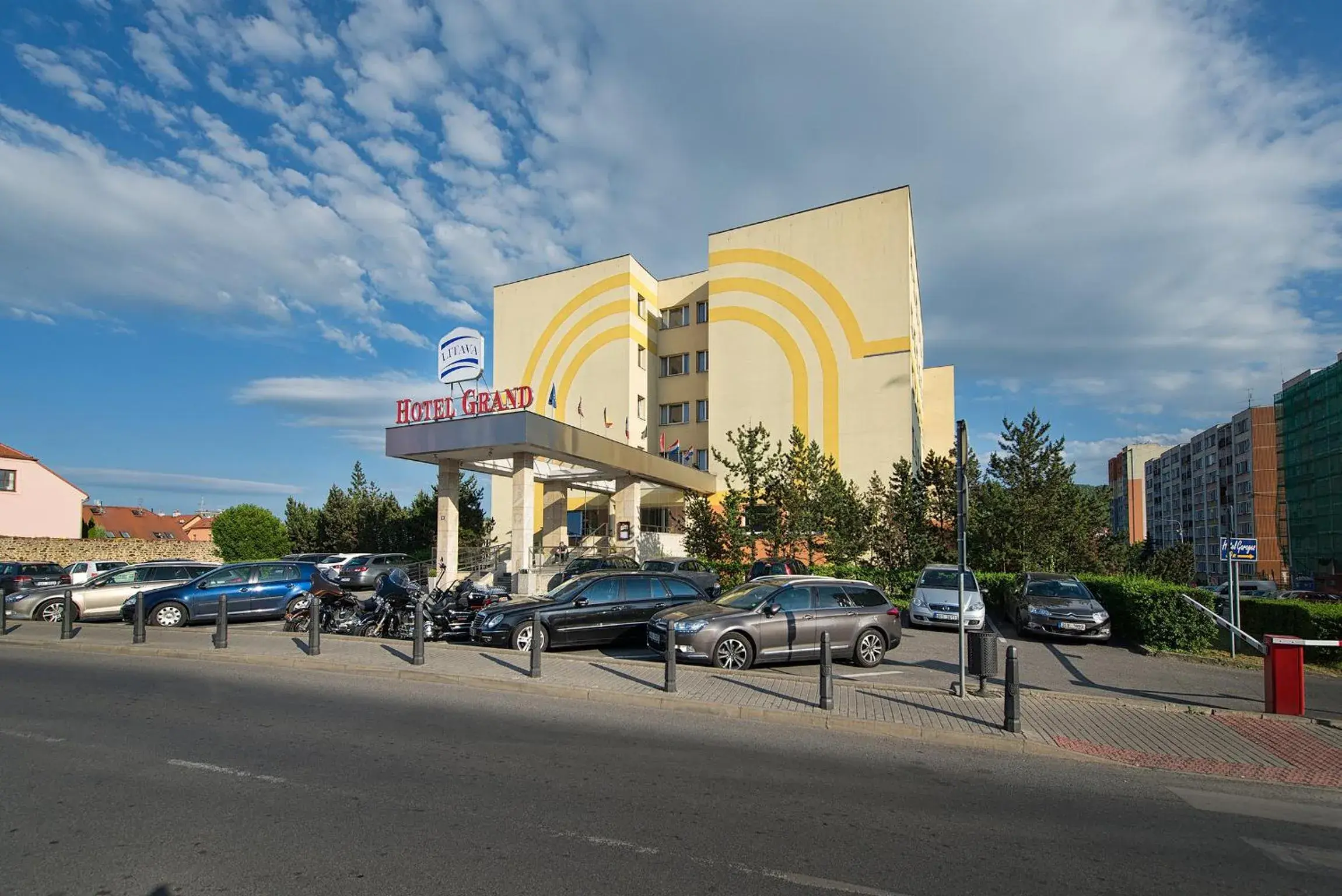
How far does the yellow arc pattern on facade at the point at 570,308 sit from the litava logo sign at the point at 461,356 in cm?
1495

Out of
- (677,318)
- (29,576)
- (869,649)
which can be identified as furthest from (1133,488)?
(29,576)

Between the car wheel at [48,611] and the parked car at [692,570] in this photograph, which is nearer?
the car wheel at [48,611]

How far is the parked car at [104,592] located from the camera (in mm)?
19047

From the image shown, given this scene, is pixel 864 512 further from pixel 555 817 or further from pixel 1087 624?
pixel 555 817

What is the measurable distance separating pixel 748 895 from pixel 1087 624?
14929 mm

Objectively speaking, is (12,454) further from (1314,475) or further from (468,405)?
(1314,475)

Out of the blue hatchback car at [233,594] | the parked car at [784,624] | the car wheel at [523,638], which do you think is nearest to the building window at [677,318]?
the blue hatchback car at [233,594]

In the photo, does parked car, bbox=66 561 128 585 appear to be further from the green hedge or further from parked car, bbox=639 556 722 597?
the green hedge

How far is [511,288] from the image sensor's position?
45.2 m

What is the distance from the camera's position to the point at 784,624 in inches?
485

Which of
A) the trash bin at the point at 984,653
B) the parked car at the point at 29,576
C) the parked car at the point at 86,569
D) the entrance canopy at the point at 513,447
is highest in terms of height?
the entrance canopy at the point at 513,447

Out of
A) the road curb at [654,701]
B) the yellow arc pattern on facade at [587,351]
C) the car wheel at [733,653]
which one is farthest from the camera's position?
the yellow arc pattern on facade at [587,351]

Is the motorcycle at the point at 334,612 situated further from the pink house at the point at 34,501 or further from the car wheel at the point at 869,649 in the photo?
the pink house at the point at 34,501

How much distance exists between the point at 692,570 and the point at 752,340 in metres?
18.4
